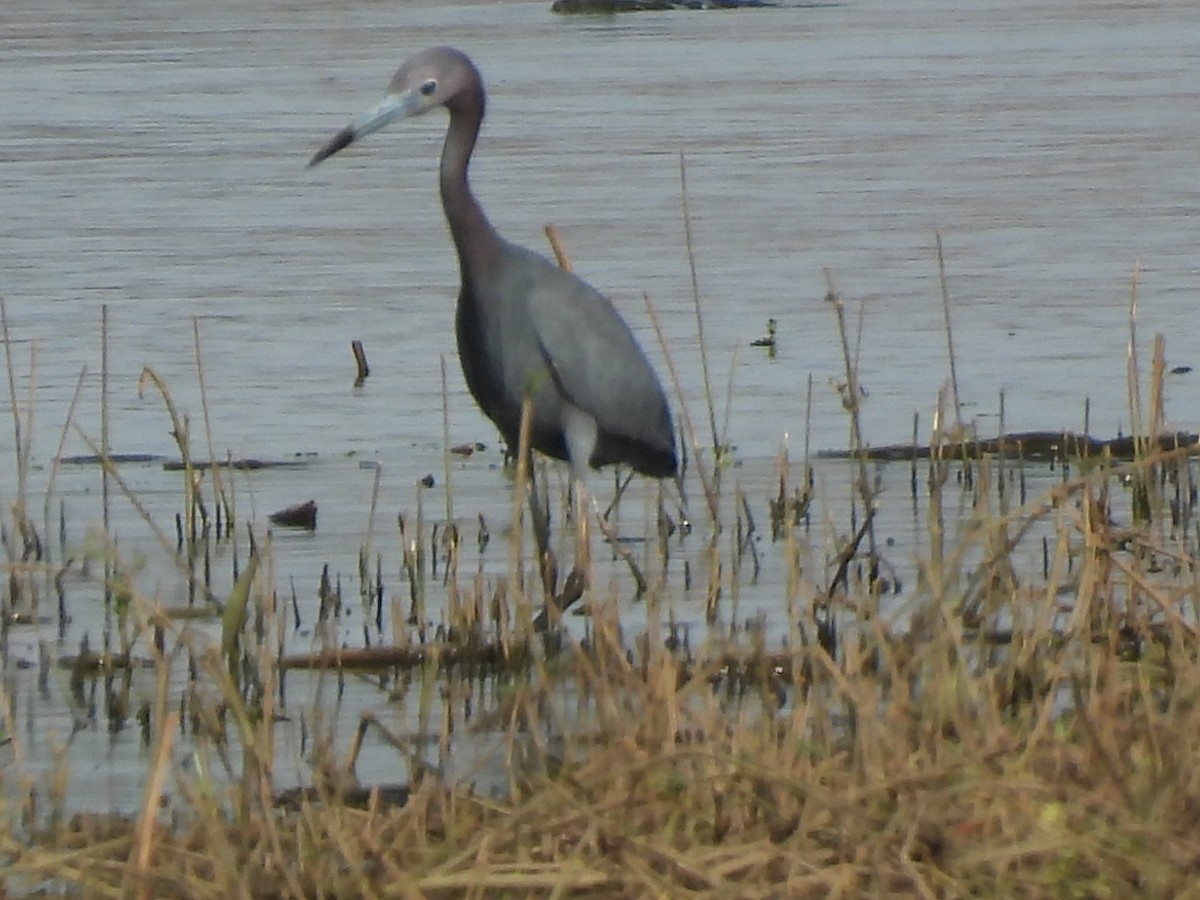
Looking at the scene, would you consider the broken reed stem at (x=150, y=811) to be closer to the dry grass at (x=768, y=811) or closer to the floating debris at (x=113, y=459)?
the dry grass at (x=768, y=811)

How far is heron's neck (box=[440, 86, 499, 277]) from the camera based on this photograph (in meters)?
7.75

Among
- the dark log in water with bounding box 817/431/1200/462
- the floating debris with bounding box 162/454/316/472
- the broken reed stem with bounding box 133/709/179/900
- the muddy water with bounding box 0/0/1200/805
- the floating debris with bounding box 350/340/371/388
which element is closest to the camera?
the broken reed stem with bounding box 133/709/179/900

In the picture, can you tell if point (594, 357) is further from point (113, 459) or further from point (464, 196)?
point (113, 459)

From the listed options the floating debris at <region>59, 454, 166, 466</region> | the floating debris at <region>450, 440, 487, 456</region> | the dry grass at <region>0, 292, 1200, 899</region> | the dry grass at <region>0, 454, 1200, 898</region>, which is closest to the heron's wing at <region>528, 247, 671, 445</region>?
the floating debris at <region>450, 440, 487, 456</region>

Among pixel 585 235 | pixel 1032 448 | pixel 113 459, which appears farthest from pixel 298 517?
pixel 585 235

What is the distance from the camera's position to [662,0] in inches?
1261

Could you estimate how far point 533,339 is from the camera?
7.66 m

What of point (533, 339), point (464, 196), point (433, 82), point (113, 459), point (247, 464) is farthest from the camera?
point (113, 459)

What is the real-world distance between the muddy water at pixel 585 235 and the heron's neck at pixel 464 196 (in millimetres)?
725

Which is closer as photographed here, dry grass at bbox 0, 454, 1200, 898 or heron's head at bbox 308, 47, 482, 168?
dry grass at bbox 0, 454, 1200, 898

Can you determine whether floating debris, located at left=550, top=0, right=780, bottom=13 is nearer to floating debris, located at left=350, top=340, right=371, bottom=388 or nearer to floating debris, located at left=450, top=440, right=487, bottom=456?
floating debris, located at left=350, top=340, right=371, bottom=388

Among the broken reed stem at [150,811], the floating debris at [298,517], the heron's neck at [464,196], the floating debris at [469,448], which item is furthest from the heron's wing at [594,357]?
the broken reed stem at [150,811]

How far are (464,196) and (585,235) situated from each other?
5996mm

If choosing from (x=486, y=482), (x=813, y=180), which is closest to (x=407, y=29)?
(x=813, y=180)
